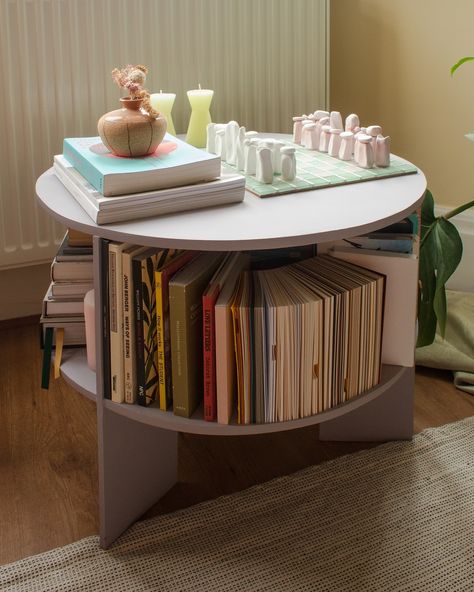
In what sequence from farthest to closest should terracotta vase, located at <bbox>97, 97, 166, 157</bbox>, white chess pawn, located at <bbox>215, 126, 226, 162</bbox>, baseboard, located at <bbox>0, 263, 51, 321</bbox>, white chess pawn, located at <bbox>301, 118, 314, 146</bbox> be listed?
baseboard, located at <bbox>0, 263, 51, 321</bbox> → white chess pawn, located at <bbox>301, 118, 314, 146</bbox> → white chess pawn, located at <bbox>215, 126, 226, 162</bbox> → terracotta vase, located at <bbox>97, 97, 166, 157</bbox>

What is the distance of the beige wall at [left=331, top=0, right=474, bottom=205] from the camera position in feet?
6.82

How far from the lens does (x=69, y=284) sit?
1347 millimetres

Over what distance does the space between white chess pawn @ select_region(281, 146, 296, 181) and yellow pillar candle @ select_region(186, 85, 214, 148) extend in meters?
0.30

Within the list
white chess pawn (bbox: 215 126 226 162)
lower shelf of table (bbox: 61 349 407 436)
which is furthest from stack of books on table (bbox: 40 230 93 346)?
white chess pawn (bbox: 215 126 226 162)

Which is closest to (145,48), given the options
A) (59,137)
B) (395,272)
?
(59,137)

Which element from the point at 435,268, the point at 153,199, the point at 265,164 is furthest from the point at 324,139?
the point at 153,199

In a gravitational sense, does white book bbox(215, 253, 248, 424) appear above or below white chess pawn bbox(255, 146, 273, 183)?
below

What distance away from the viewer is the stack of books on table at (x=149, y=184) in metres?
1.17

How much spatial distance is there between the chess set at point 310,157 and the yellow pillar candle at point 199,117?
0.28ft

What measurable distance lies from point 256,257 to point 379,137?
1.06ft

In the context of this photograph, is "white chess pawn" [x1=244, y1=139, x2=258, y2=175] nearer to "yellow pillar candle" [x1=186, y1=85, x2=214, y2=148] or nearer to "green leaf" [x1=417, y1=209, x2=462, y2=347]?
"yellow pillar candle" [x1=186, y1=85, x2=214, y2=148]

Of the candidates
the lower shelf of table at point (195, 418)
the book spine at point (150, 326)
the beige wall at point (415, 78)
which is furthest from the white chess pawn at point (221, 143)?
the beige wall at point (415, 78)

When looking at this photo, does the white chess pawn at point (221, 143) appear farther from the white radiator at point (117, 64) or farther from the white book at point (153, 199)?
the white radiator at point (117, 64)

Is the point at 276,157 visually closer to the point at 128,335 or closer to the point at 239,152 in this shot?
the point at 239,152
